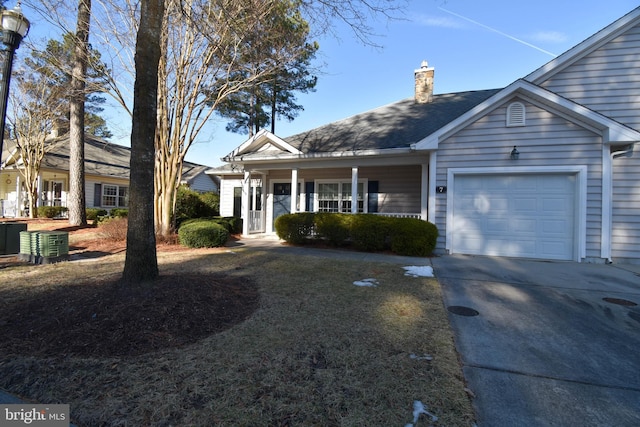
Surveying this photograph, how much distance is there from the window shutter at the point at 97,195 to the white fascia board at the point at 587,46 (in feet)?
78.3

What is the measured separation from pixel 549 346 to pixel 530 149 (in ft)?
21.1

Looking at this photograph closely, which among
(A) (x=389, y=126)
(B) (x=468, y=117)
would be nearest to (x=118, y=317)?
→ (B) (x=468, y=117)

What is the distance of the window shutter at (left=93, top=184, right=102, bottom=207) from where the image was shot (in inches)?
780

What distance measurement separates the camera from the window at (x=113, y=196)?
20.6m

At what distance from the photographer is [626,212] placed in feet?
24.3

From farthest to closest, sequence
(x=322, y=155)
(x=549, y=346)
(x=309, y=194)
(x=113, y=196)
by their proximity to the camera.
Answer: (x=113, y=196) < (x=309, y=194) < (x=322, y=155) < (x=549, y=346)

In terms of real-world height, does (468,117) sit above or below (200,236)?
above

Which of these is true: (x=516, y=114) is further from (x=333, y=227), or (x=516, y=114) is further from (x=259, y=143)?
(x=259, y=143)

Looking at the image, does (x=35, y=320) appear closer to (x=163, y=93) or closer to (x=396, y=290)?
(x=396, y=290)

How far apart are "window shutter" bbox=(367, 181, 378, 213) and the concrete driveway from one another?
18.8ft

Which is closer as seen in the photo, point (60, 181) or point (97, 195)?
point (60, 181)

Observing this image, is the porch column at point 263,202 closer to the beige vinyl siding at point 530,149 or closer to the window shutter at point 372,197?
the window shutter at point 372,197

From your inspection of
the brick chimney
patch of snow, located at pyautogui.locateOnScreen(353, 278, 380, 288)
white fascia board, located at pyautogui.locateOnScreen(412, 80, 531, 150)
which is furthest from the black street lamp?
the brick chimney

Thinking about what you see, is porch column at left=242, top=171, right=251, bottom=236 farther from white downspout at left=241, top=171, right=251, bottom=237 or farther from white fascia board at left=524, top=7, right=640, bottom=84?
white fascia board at left=524, top=7, right=640, bottom=84
